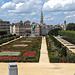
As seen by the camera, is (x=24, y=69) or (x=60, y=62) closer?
(x=24, y=69)

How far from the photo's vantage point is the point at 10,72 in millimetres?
9734

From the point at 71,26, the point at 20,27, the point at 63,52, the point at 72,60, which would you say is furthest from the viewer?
the point at 20,27

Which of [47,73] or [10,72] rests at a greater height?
[10,72]

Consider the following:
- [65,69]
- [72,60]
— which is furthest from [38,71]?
[72,60]

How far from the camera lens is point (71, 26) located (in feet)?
363

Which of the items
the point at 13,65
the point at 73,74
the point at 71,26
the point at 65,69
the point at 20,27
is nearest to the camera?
the point at 13,65

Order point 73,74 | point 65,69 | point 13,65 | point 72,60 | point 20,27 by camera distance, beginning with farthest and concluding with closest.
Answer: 1. point 20,27
2. point 72,60
3. point 65,69
4. point 73,74
5. point 13,65

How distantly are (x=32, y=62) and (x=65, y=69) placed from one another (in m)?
5.46

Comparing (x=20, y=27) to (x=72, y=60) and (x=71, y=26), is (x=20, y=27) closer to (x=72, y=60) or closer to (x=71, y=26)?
(x=71, y=26)

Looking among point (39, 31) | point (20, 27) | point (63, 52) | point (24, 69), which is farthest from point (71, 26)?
point (24, 69)

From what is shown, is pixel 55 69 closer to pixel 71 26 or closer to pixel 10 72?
pixel 10 72

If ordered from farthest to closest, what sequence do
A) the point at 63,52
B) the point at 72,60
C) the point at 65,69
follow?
1. the point at 63,52
2. the point at 72,60
3. the point at 65,69

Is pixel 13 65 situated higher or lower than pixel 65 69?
higher

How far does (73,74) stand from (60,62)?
550cm
